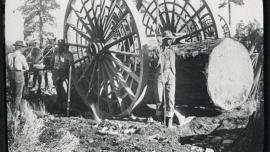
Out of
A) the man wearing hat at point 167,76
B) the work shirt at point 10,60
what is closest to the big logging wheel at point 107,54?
the man wearing hat at point 167,76

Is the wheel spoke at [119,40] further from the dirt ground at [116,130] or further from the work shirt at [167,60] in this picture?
the dirt ground at [116,130]

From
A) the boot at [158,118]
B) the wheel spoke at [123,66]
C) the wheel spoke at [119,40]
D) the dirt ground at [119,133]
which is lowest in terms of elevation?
the dirt ground at [119,133]

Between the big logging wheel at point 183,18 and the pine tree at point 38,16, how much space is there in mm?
1213

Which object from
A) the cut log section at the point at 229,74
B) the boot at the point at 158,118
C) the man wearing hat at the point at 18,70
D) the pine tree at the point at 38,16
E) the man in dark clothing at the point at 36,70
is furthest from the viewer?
the man in dark clothing at the point at 36,70

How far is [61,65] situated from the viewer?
539 cm

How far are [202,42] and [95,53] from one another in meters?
1.57

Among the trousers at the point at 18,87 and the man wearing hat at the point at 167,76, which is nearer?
the man wearing hat at the point at 167,76

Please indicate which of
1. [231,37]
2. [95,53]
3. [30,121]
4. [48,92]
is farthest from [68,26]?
[231,37]

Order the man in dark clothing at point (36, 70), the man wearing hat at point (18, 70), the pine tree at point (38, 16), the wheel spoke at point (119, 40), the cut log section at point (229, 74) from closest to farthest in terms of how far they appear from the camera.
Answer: the cut log section at point (229, 74), the wheel spoke at point (119, 40), the pine tree at point (38, 16), the man wearing hat at point (18, 70), the man in dark clothing at point (36, 70)

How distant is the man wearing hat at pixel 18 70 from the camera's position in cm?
486

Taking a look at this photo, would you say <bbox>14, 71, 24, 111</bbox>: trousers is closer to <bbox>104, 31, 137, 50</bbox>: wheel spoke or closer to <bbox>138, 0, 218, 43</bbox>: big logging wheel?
<bbox>104, 31, 137, 50</bbox>: wheel spoke

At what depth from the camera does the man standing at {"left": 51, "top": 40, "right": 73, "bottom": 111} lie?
17.4ft

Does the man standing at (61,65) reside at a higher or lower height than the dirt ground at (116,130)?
higher

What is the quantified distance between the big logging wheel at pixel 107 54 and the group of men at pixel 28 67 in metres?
0.15
